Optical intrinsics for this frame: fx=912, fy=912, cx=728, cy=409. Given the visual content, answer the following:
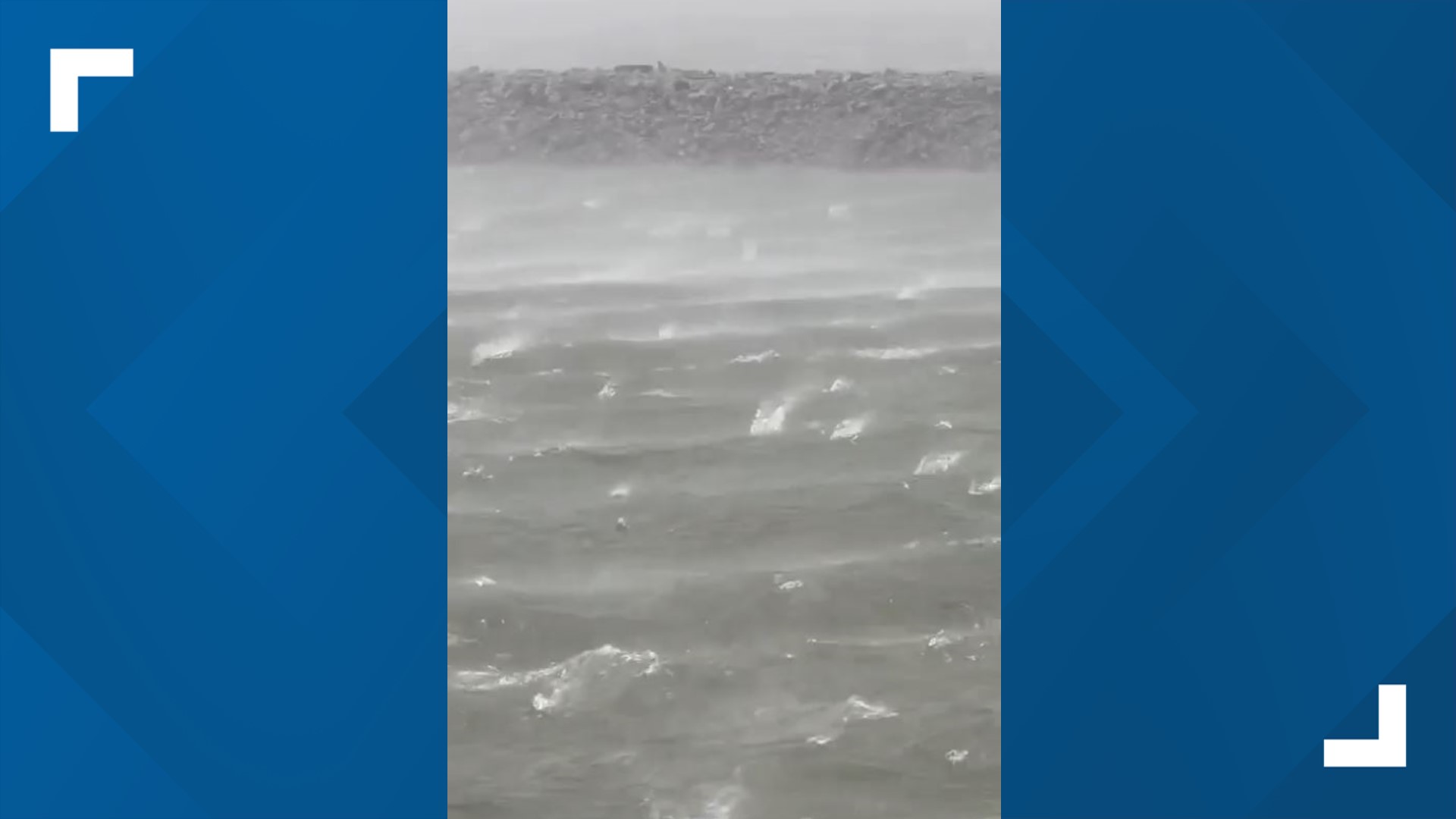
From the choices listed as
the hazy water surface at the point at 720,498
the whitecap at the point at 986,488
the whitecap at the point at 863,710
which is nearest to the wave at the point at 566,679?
the hazy water surface at the point at 720,498

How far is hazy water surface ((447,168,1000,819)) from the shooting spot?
1.46 meters

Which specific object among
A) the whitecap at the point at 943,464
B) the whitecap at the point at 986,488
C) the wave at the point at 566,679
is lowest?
the wave at the point at 566,679

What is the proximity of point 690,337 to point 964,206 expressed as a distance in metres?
0.50
